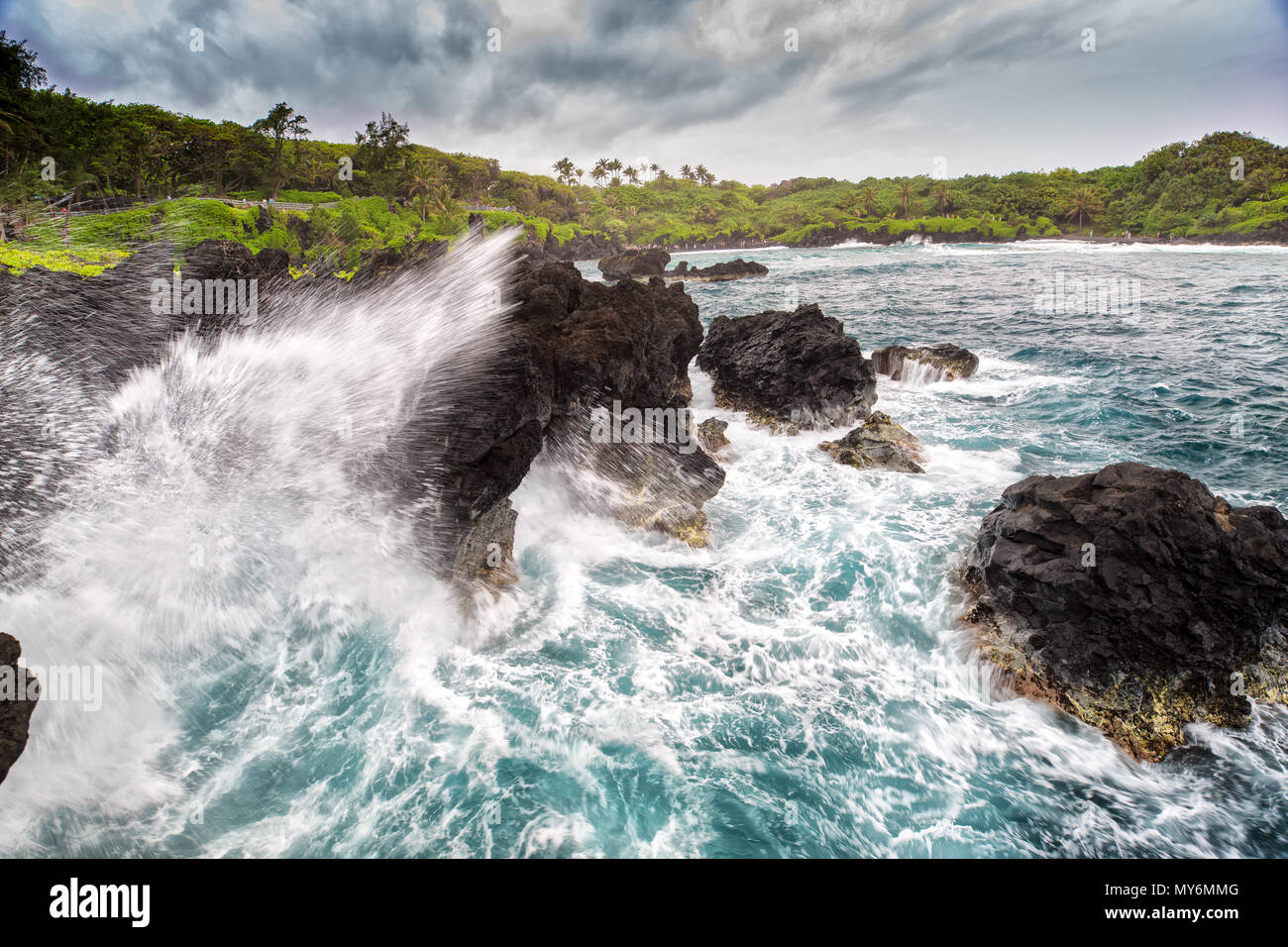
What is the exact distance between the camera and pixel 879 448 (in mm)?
14531

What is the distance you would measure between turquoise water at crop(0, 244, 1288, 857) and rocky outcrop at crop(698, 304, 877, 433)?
5.75m

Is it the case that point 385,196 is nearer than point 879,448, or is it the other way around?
point 879,448

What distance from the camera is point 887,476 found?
44.9 ft

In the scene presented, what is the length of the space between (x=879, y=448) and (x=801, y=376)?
398 cm

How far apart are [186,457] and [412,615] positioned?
4.27m

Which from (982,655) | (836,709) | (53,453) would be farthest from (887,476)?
(53,453)

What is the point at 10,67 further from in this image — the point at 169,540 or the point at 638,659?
the point at 638,659

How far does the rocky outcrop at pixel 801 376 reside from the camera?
675 inches

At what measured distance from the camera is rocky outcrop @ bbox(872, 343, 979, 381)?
2169 centimetres

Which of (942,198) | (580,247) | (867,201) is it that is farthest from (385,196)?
(942,198)

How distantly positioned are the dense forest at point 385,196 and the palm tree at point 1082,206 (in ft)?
1.08

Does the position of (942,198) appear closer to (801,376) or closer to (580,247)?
(580,247)

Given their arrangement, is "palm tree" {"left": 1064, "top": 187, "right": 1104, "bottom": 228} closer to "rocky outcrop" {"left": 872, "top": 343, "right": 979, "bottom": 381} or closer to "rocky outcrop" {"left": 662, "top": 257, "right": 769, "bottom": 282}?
"rocky outcrop" {"left": 662, "top": 257, "right": 769, "bottom": 282}

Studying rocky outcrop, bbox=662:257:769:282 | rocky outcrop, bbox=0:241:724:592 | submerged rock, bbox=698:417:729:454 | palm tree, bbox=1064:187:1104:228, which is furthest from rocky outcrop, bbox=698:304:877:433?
palm tree, bbox=1064:187:1104:228
